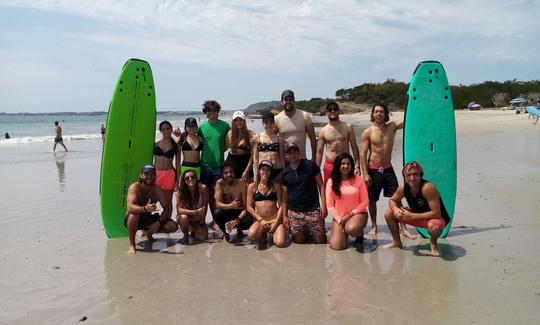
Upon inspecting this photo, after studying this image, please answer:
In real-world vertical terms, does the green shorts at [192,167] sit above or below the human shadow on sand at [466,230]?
above

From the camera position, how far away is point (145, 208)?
171 inches

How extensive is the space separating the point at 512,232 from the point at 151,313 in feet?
12.2

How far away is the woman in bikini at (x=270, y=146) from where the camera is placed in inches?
183

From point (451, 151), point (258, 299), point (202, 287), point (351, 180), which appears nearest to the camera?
point (258, 299)

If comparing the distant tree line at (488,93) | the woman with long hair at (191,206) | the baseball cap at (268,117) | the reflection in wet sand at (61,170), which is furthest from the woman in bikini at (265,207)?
the distant tree line at (488,93)

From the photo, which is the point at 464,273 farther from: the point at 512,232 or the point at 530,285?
the point at 512,232

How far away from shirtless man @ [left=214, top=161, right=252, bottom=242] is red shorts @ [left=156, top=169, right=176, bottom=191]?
621 mm

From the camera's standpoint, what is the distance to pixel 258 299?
10.7 ft

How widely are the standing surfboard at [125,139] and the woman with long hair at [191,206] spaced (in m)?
0.80

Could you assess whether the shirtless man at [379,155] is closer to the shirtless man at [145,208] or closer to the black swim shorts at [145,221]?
the shirtless man at [145,208]

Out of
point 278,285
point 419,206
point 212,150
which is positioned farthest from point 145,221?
point 419,206

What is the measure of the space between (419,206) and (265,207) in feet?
4.85

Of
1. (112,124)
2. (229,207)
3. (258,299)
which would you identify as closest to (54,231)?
(112,124)

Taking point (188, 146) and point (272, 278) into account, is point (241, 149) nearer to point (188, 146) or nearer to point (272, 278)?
point (188, 146)
